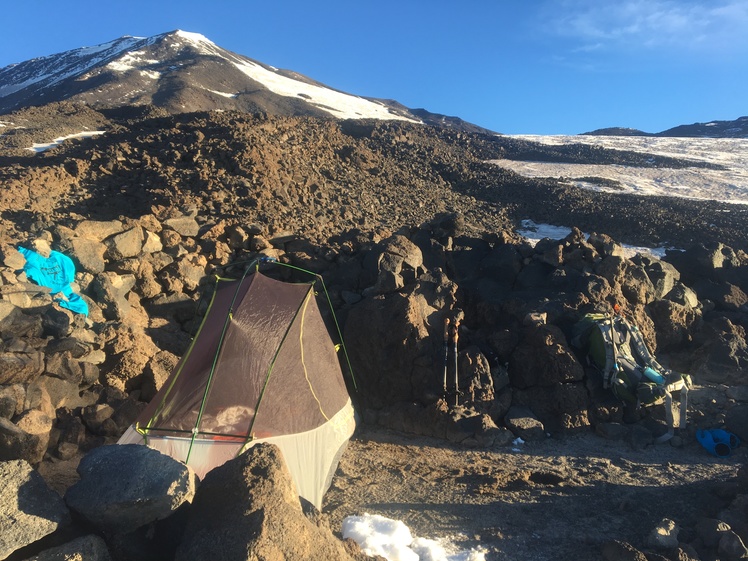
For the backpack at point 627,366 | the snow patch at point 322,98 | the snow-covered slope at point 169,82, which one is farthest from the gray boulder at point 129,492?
the snow patch at point 322,98

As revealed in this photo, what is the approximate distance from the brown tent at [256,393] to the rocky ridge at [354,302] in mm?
1131

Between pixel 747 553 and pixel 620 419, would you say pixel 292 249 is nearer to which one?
pixel 620 419

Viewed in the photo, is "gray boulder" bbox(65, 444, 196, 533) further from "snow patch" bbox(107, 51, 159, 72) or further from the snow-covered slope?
"snow patch" bbox(107, 51, 159, 72)

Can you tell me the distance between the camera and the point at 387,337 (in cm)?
919

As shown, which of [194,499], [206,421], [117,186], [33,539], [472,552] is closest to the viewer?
[33,539]

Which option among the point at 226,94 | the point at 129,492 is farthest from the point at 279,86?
the point at 129,492

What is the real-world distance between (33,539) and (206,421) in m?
2.55

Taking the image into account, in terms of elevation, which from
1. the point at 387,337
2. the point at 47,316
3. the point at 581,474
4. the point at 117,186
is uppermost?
the point at 117,186

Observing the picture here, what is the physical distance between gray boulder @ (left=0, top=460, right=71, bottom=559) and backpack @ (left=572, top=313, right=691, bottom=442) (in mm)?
7545

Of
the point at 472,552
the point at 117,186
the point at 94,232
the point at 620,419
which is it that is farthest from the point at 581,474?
the point at 117,186

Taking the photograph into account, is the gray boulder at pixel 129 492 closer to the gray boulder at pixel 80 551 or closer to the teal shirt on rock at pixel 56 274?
the gray boulder at pixel 80 551

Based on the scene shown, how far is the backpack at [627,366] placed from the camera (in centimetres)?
817

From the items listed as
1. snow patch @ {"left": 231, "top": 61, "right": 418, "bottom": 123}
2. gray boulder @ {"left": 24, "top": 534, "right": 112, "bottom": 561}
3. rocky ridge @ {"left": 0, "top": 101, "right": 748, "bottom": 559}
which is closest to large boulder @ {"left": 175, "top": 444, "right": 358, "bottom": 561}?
gray boulder @ {"left": 24, "top": 534, "right": 112, "bottom": 561}

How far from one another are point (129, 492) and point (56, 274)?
18.9ft
